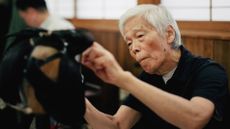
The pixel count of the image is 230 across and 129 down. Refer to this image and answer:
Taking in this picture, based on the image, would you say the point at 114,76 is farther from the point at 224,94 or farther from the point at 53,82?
the point at 224,94

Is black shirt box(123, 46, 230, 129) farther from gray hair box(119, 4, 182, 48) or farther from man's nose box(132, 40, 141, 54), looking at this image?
man's nose box(132, 40, 141, 54)

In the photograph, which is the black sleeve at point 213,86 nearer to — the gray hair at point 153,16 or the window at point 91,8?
the gray hair at point 153,16

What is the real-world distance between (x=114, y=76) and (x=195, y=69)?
85 cm

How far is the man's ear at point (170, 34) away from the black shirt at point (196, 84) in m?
0.14

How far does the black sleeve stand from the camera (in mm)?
1758

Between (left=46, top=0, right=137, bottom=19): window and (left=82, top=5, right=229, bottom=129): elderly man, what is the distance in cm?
334

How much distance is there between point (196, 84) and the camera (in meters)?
1.89

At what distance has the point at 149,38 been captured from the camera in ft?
6.31

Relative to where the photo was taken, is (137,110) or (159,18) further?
(137,110)

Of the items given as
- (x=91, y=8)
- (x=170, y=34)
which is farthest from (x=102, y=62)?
(x=91, y=8)

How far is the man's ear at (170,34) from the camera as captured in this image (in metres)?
2.04

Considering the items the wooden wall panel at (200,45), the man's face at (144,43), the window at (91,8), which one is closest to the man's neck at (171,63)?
the man's face at (144,43)

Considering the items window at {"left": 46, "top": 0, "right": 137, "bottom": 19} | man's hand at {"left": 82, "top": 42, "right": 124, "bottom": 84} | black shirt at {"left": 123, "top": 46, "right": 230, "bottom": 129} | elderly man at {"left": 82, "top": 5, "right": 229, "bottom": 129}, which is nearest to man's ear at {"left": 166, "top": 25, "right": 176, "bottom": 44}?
elderly man at {"left": 82, "top": 5, "right": 229, "bottom": 129}

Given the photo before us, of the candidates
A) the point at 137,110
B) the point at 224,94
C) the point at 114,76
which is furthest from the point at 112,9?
the point at 114,76
